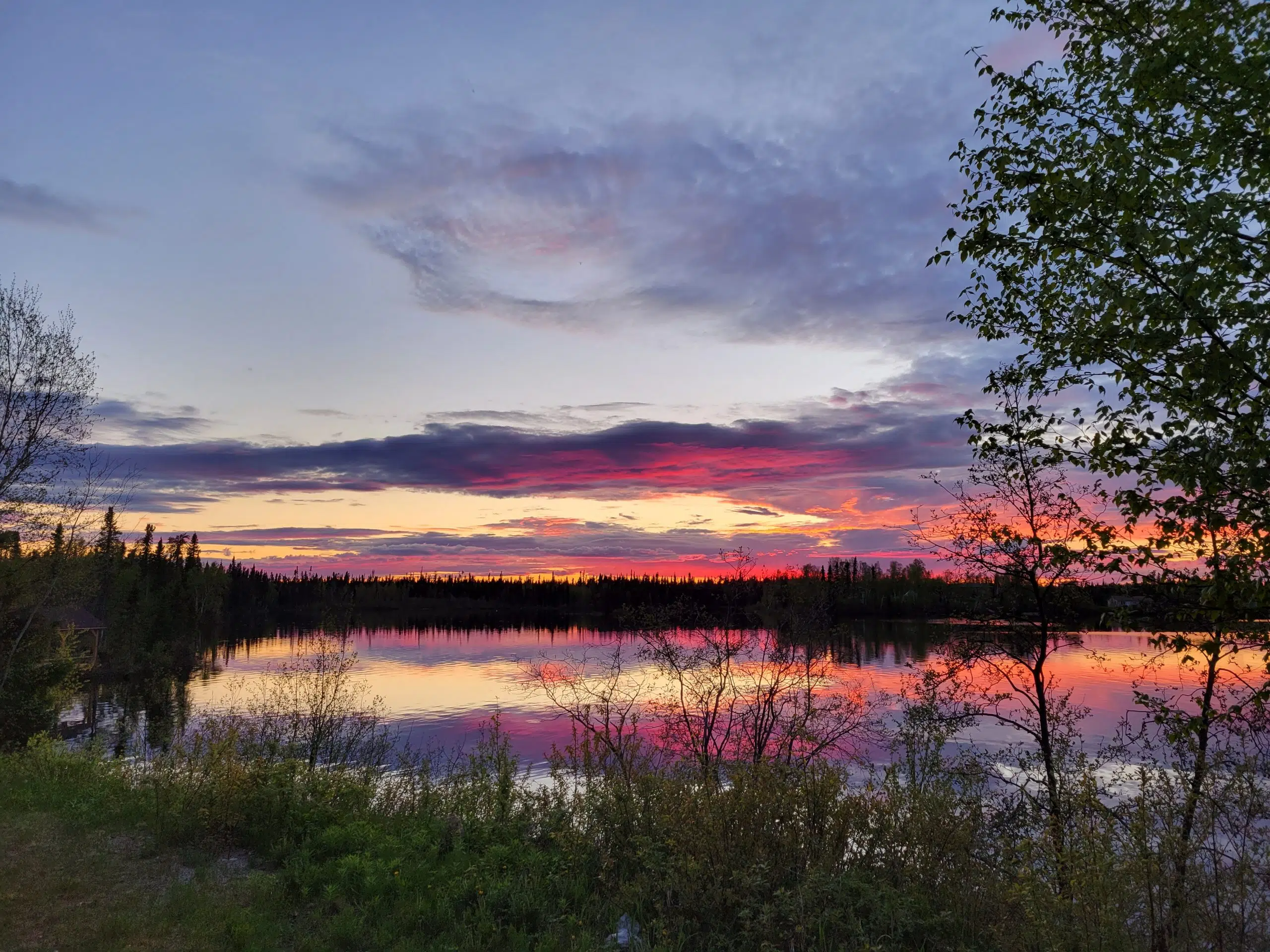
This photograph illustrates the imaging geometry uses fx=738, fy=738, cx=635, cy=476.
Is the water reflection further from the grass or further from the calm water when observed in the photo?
the grass

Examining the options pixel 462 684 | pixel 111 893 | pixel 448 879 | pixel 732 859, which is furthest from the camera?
pixel 462 684

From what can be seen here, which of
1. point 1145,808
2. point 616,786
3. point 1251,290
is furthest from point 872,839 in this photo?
point 1251,290

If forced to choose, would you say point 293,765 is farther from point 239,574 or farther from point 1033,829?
point 239,574

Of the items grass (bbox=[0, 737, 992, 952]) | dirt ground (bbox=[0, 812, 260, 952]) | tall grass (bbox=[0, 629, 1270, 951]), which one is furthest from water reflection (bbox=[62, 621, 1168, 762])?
dirt ground (bbox=[0, 812, 260, 952])

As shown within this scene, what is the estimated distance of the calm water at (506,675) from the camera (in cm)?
3734

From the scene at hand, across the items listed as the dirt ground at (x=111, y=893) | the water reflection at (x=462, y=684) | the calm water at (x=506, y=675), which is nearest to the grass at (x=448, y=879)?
the dirt ground at (x=111, y=893)

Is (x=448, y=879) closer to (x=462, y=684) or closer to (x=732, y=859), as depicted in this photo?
(x=732, y=859)

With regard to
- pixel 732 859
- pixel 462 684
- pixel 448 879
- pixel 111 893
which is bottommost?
pixel 462 684

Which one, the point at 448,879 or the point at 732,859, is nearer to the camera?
the point at 732,859

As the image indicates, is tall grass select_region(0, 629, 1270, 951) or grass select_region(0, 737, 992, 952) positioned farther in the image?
grass select_region(0, 737, 992, 952)

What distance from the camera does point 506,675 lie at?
208 ft

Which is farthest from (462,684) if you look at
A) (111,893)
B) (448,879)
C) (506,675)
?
(448,879)

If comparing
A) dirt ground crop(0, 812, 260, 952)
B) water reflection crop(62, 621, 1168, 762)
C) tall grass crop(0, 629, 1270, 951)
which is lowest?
water reflection crop(62, 621, 1168, 762)

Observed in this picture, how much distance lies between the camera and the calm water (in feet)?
123
